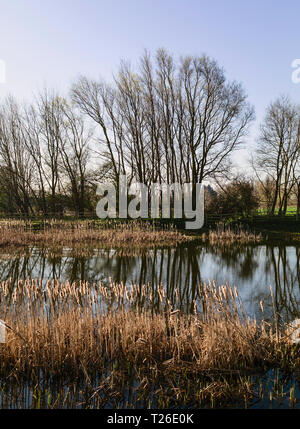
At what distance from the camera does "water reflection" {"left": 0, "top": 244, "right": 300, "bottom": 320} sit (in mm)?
7934

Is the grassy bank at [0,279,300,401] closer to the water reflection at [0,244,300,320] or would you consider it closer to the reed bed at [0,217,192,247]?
the water reflection at [0,244,300,320]

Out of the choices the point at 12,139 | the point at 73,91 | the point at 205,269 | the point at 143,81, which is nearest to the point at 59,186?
the point at 12,139

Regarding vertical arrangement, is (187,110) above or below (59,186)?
above

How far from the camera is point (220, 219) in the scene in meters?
24.7

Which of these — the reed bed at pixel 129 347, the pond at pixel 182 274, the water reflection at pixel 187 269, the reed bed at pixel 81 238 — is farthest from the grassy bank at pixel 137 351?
the reed bed at pixel 81 238

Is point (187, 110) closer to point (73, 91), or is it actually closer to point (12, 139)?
point (73, 91)

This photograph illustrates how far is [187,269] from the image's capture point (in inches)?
443

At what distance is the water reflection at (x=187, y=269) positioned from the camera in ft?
26.0

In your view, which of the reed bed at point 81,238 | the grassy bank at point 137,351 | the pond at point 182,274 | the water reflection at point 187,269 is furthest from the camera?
the reed bed at point 81,238

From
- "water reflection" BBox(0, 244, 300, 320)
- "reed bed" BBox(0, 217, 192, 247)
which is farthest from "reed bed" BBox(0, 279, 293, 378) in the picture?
"reed bed" BBox(0, 217, 192, 247)

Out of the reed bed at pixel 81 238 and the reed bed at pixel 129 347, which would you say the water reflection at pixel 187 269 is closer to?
the reed bed at pixel 81 238

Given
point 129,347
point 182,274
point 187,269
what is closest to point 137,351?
point 129,347
